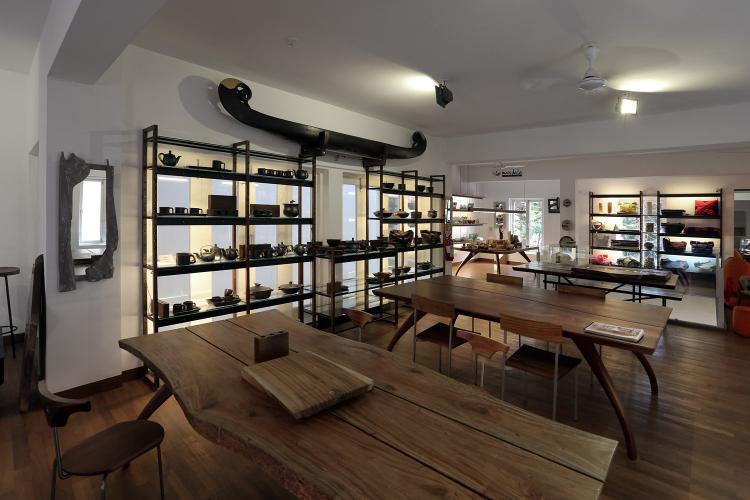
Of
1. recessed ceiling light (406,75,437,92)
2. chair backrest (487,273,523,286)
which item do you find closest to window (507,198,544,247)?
chair backrest (487,273,523,286)

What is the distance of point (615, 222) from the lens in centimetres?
854

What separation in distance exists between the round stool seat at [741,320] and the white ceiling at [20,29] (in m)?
7.71

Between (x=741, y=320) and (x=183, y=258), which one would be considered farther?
(x=741, y=320)

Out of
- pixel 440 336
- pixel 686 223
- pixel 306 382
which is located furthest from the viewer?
pixel 686 223

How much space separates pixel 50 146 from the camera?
303 cm

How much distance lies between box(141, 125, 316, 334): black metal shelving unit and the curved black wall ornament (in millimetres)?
275

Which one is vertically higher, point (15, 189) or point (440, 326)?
point (15, 189)

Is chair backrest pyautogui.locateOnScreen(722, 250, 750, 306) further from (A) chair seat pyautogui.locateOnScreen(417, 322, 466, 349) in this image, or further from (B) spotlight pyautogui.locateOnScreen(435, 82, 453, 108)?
(B) spotlight pyautogui.locateOnScreen(435, 82, 453, 108)

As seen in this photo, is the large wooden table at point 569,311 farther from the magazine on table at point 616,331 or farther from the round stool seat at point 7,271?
the round stool seat at point 7,271

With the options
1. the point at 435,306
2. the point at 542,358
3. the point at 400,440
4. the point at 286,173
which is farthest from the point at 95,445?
the point at 286,173

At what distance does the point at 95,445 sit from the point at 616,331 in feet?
9.57

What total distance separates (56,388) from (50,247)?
3.69ft

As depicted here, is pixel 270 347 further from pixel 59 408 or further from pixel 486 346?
pixel 486 346

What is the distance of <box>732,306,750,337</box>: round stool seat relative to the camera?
16.3ft
